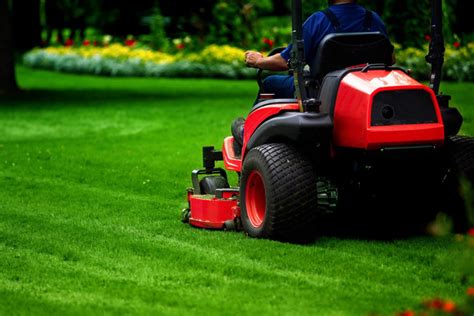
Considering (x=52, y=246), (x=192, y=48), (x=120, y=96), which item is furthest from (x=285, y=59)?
(x=192, y=48)

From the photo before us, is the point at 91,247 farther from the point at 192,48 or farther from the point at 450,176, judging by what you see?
the point at 192,48

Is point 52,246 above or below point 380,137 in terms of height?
below

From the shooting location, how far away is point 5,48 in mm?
20000

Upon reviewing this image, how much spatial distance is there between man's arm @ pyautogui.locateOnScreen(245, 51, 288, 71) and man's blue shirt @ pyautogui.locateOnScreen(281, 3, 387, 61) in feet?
0.14

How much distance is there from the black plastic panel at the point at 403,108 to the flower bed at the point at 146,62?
16.1 m

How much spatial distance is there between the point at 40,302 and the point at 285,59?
103 inches

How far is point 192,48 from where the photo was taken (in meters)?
25.5

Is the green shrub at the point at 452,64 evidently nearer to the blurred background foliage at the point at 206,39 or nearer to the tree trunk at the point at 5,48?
the blurred background foliage at the point at 206,39

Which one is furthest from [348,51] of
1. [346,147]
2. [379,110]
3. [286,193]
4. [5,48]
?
[5,48]

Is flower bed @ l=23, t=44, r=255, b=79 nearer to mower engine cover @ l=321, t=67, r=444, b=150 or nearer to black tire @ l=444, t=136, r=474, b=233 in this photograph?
black tire @ l=444, t=136, r=474, b=233

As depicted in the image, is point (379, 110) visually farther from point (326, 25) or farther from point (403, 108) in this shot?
point (326, 25)

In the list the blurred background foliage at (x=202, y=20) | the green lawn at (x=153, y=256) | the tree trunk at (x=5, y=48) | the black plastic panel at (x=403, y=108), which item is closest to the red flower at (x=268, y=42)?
the blurred background foliage at (x=202, y=20)

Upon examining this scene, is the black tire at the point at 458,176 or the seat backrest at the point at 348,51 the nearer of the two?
the seat backrest at the point at 348,51

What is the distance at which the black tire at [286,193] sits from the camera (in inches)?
281
